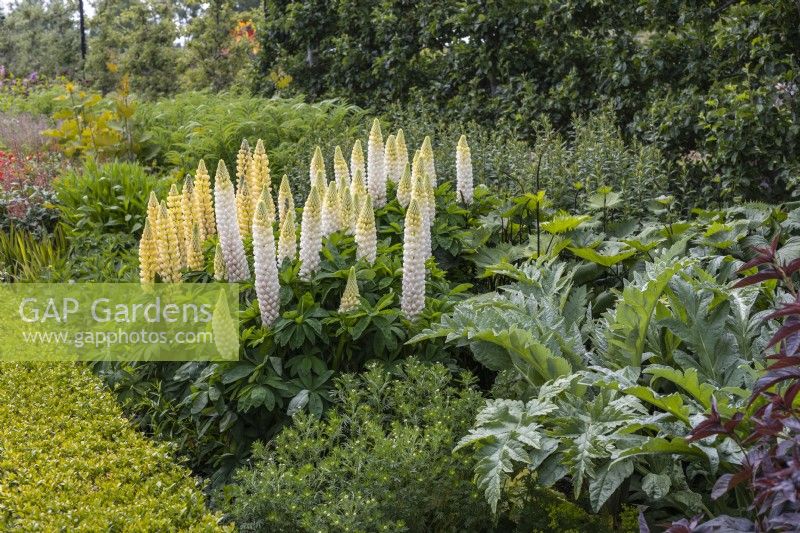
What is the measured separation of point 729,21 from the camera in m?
7.36

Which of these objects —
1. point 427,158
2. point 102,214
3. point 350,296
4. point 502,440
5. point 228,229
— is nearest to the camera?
point 502,440

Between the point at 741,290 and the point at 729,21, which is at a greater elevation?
the point at 729,21

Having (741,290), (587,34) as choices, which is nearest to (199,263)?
(741,290)

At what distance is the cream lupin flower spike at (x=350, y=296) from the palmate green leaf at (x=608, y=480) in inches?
56.6

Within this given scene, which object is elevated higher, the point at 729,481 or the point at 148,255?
the point at 148,255

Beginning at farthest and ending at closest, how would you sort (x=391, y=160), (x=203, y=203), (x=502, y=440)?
(x=391, y=160)
(x=203, y=203)
(x=502, y=440)

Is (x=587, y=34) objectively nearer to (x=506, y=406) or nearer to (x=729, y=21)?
(x=729, y=21)

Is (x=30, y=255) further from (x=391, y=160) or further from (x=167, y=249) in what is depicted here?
(x=391, y=160)

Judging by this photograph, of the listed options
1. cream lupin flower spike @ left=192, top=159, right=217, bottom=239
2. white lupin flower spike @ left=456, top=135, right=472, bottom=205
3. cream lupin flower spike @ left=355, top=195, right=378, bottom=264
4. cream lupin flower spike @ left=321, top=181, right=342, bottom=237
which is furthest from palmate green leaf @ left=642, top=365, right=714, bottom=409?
cream lupin flower spike @ left=192, top=159, right=217, bottom=239

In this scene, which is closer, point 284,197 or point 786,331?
point 786,331

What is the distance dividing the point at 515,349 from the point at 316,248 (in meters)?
1.19

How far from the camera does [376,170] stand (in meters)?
5.40

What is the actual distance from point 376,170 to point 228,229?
4.04 ft

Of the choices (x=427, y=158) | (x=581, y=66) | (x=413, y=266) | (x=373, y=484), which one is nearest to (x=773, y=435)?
(x=373, y=484)
